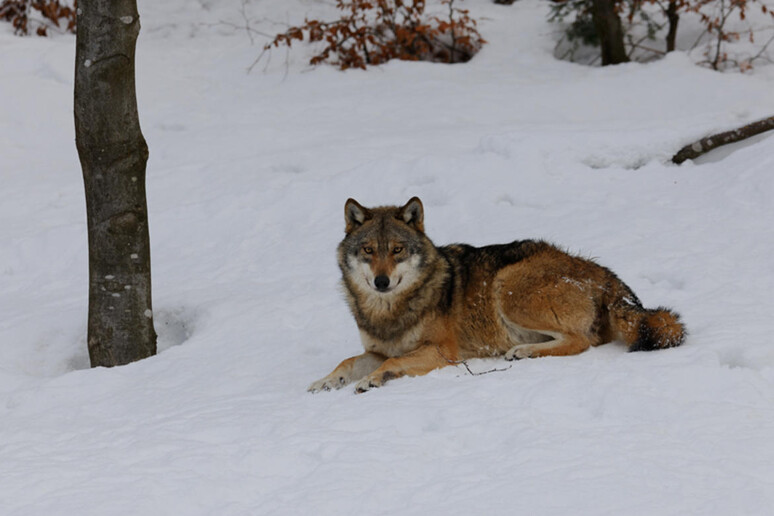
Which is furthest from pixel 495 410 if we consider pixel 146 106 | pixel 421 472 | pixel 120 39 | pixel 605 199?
pixel 146 106

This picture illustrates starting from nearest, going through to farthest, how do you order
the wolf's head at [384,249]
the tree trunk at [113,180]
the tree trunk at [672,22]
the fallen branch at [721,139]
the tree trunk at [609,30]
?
1. the wolf's head at [384,249]
2. the tree trunk at [113,180]
3. the fallen branch at [721,139]
4. the tree trunk at [609,30]
5. the tree trunk at [672,22]

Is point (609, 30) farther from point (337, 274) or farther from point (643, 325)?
point (643, 325)

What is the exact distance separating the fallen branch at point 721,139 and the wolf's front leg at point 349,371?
16.8 ft

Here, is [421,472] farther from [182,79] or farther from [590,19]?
[590,19]

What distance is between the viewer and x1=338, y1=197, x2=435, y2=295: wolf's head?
227 inches

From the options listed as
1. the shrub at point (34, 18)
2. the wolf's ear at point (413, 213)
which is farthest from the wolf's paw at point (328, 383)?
the shrub at point (34, 18)

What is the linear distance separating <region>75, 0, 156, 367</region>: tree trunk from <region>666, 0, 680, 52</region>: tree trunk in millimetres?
9385

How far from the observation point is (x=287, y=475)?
4121mm

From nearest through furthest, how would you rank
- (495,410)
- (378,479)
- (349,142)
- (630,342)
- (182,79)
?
1. (378,479)
2. (495,410)
3. (630,342)
4. (349,142)
5. (182,79)

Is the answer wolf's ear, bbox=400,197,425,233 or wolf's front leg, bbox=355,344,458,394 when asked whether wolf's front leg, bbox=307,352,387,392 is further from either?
wolf's ear, bbox=400,197,425,233

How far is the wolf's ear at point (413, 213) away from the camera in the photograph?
6074mm

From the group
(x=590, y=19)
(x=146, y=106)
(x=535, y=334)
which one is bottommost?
(x=535, y=334)

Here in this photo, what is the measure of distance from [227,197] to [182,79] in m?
4.17

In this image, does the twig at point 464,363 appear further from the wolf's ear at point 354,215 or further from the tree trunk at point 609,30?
the tree trunk at point 609,30
